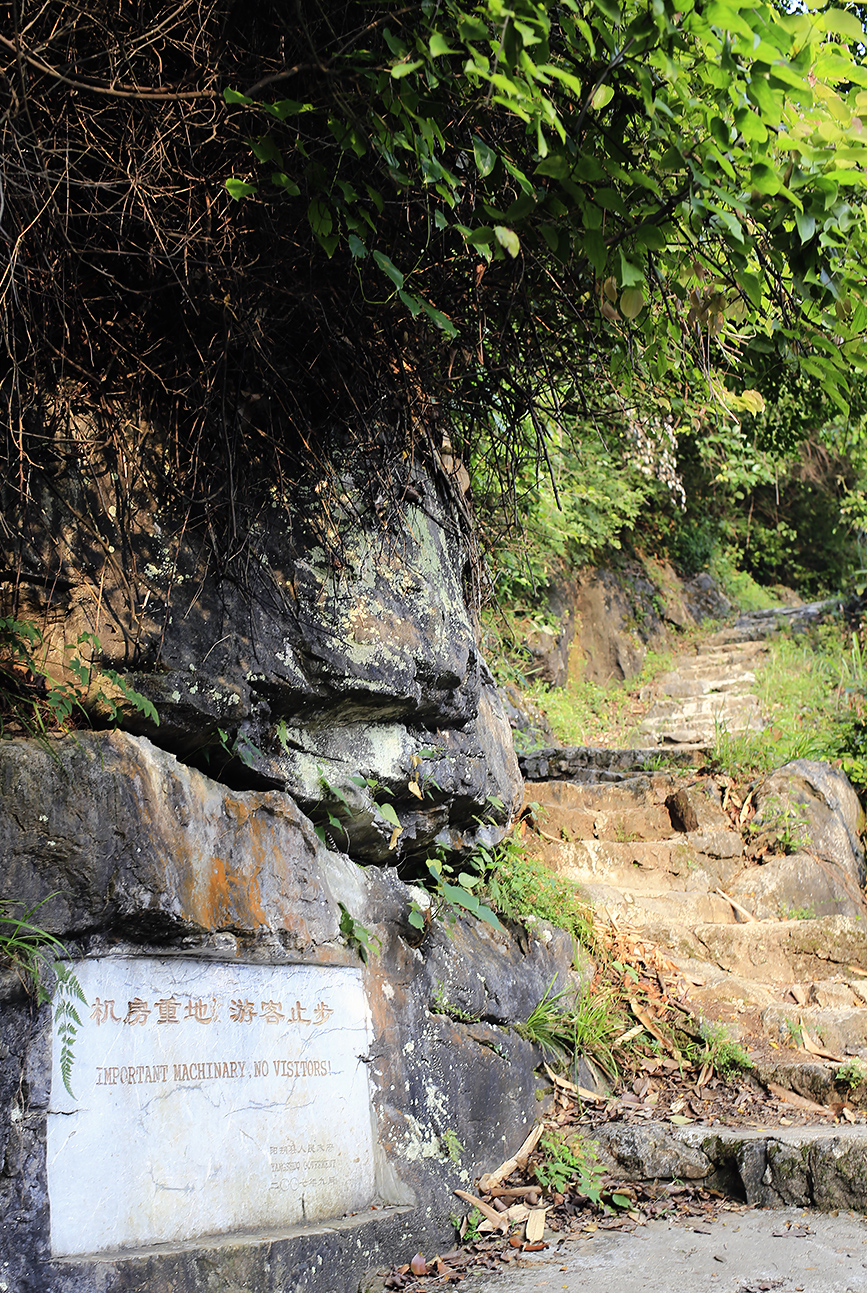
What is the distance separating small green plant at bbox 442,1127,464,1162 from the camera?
3.24m

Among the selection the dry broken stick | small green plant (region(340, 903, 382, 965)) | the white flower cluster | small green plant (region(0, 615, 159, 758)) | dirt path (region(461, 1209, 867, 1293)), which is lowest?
dirt path (region(461, 1209, 867, 1293))

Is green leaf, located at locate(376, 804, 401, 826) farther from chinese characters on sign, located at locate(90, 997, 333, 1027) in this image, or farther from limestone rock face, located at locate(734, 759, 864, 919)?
limestone rock face, located at locate(734, 759, 864, 919)

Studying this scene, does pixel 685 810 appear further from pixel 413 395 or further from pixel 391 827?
pixel 413 395

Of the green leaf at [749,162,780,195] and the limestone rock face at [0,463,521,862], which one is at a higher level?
the green leaf at [749,162,780,195]

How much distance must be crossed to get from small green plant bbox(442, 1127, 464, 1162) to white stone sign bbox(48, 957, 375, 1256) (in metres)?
0.41

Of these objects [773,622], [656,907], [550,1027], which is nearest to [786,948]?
[656,907]

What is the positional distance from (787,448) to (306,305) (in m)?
5.94

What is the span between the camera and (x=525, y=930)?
13.7 feet

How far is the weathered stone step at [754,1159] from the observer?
3141mm

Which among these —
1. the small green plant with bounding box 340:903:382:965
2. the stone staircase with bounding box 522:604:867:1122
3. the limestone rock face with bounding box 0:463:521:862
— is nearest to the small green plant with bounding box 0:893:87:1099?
the limestone rock face with bounding box 0:463:521:862

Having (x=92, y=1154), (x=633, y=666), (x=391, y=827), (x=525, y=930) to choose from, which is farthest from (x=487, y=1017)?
(x=633, y=666)

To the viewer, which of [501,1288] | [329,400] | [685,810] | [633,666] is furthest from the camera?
[633,666]

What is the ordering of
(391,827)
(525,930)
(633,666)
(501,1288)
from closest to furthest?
(501,1288)
(391,827)
(525,930)
(633,666)

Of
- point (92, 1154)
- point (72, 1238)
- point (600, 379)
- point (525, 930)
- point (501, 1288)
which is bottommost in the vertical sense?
point (501, 1288)
